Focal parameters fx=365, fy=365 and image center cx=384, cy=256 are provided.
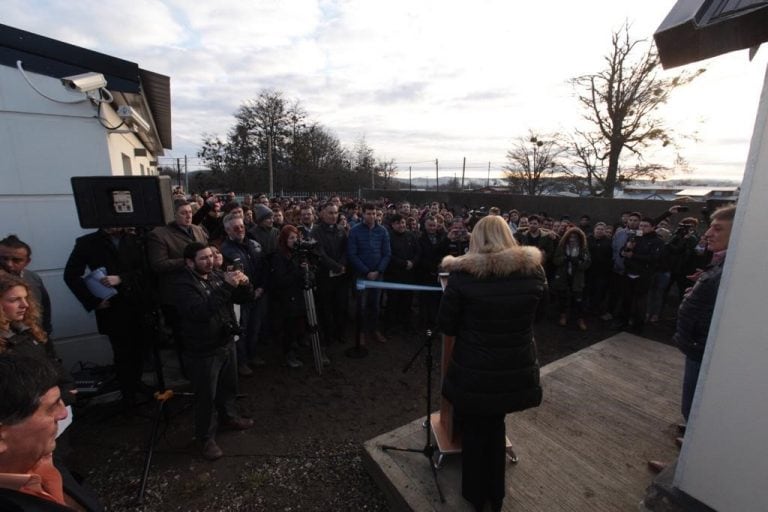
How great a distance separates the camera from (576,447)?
3.09 meters

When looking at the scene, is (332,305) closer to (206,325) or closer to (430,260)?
(430,260)

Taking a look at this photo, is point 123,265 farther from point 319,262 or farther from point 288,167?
point 288,167

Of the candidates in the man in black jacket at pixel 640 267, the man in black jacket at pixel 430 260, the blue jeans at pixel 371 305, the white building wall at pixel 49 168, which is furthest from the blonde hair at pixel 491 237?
the man in black jacket at pixel 640 267

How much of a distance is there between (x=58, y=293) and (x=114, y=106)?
2520 millimetres

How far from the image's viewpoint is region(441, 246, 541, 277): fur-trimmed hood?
2.19 m

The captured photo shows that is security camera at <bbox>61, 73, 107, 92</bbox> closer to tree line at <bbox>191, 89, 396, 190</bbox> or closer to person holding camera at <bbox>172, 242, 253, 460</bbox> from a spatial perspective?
person holding camera at <bbox>172, 242, 253, 460</bbox>

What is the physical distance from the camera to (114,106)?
4.88 m

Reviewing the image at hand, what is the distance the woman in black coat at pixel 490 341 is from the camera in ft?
7.21

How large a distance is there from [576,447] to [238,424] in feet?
10.2

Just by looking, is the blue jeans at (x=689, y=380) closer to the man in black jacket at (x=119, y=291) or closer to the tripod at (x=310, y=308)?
the tripod at (x=310, y=308)

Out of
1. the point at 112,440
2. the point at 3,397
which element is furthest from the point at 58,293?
the point at 3,397

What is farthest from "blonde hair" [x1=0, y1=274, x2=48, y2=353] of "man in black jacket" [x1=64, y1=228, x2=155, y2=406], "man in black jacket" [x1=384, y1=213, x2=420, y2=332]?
"man in black jacket" [x1=384, y1=213, x2=420, y2=332]

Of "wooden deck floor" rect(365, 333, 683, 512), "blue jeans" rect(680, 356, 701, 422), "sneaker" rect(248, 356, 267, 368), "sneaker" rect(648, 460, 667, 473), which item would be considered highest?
"blue jeans" rect(680, 356, 701, 422)

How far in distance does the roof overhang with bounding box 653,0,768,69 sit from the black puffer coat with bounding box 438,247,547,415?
1.26 metres
